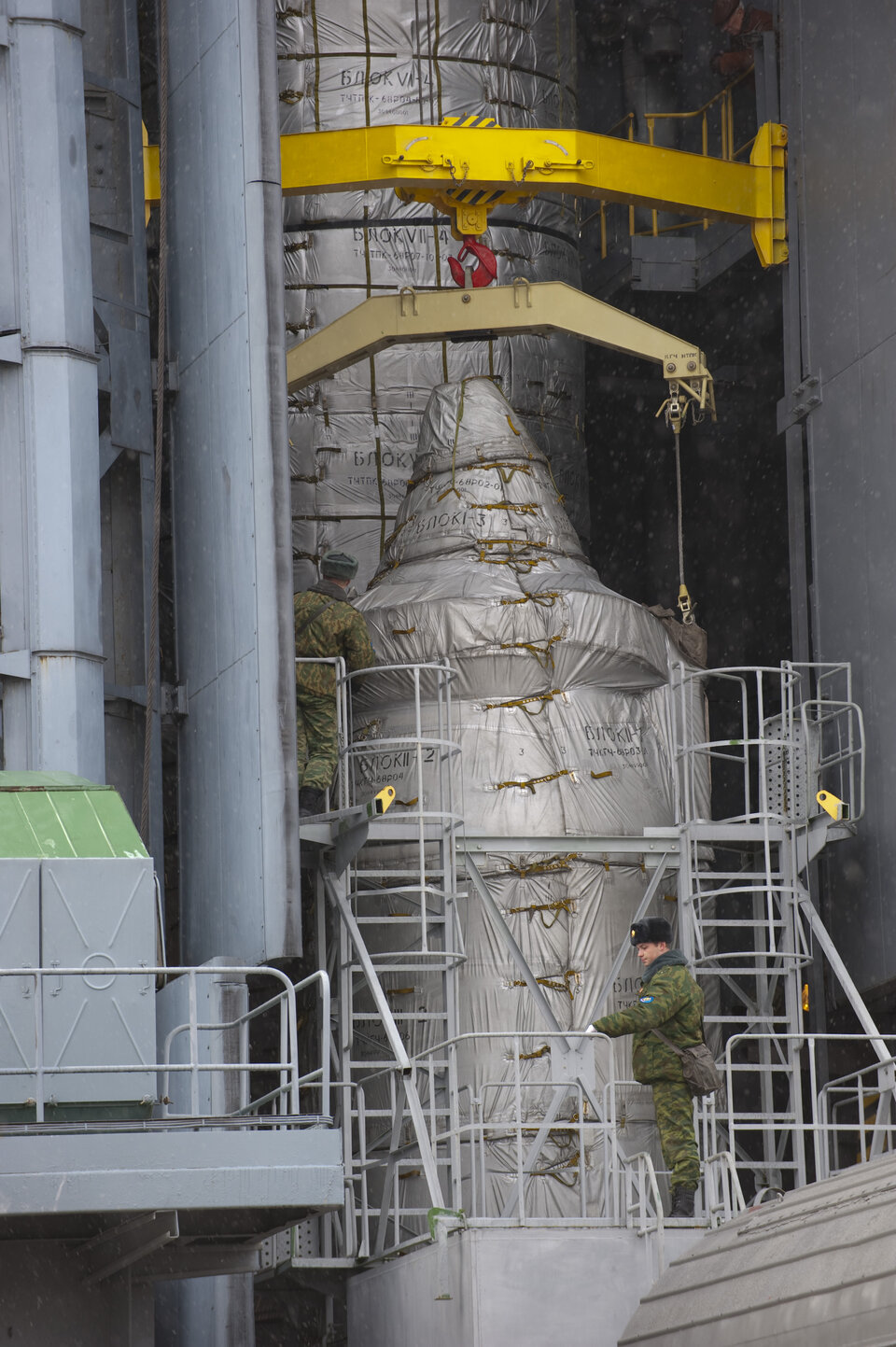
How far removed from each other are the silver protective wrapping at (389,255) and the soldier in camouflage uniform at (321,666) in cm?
334

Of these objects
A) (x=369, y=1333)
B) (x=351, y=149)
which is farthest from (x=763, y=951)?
(x=351, y=149)

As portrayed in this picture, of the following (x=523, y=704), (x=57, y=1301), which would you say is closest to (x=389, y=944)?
(x=523, y=704)

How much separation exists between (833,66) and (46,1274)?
1526cm

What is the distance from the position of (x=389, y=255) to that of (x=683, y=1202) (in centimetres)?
1221

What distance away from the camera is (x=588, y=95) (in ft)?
97.2

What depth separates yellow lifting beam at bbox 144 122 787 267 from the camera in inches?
823

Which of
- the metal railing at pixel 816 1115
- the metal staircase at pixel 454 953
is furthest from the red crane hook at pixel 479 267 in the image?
the metal railing at pixel 816 1115

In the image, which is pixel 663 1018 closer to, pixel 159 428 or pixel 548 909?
pixel 548 909

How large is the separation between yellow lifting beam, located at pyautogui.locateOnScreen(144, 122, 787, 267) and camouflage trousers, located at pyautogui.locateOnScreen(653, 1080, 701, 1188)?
10.1 meters

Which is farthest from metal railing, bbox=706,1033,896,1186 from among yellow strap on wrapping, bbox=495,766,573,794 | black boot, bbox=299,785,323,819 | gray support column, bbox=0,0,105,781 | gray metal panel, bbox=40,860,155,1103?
gray support column, bbox=0,0,105,781

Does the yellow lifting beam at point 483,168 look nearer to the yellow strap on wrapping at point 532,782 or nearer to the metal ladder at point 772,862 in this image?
the metal ladder at point 772,862

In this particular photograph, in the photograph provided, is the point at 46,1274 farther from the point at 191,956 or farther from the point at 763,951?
the point at 763,951

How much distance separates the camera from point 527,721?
62.7 feet

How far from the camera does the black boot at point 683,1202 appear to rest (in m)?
14.8
